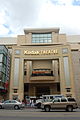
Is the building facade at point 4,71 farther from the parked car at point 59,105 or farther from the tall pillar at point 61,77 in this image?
the parked car at point 59,105

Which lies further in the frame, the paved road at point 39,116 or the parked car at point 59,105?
the parked car at point 59,105

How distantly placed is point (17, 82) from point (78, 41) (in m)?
26.7

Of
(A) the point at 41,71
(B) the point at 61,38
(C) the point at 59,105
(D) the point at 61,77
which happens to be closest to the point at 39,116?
(C) the point at 59,105

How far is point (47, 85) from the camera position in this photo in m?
46.8

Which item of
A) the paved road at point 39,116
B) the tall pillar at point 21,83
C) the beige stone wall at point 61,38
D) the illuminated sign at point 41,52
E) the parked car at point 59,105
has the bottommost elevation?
the paved road at point 39,116

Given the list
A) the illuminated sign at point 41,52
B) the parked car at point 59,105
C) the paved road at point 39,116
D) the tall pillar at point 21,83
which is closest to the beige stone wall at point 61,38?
the illuminated sign at point 41,52

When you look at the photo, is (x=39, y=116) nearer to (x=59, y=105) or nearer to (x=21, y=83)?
(x=59, y=105)

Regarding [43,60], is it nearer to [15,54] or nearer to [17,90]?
[15,54]

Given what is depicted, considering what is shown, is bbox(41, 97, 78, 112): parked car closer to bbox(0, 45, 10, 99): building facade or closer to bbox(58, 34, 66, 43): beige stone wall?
bbox(0, 45, 10, 99): building facade

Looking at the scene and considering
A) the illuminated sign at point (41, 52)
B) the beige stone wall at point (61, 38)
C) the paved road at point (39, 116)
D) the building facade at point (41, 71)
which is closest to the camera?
the paved road at point (39, 116)

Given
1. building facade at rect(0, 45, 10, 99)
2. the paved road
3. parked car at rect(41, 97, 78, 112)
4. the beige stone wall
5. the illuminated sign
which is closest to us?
the paved road

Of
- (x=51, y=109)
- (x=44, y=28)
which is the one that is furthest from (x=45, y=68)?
(x=51, y=109)

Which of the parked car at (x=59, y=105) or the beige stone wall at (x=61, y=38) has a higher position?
the beige stone wall at (x=61, y=38)

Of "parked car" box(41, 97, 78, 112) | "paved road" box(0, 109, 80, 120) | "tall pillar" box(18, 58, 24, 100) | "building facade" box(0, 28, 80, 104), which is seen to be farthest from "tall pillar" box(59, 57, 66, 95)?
"paved road" box(0, 109, 80, 120)
